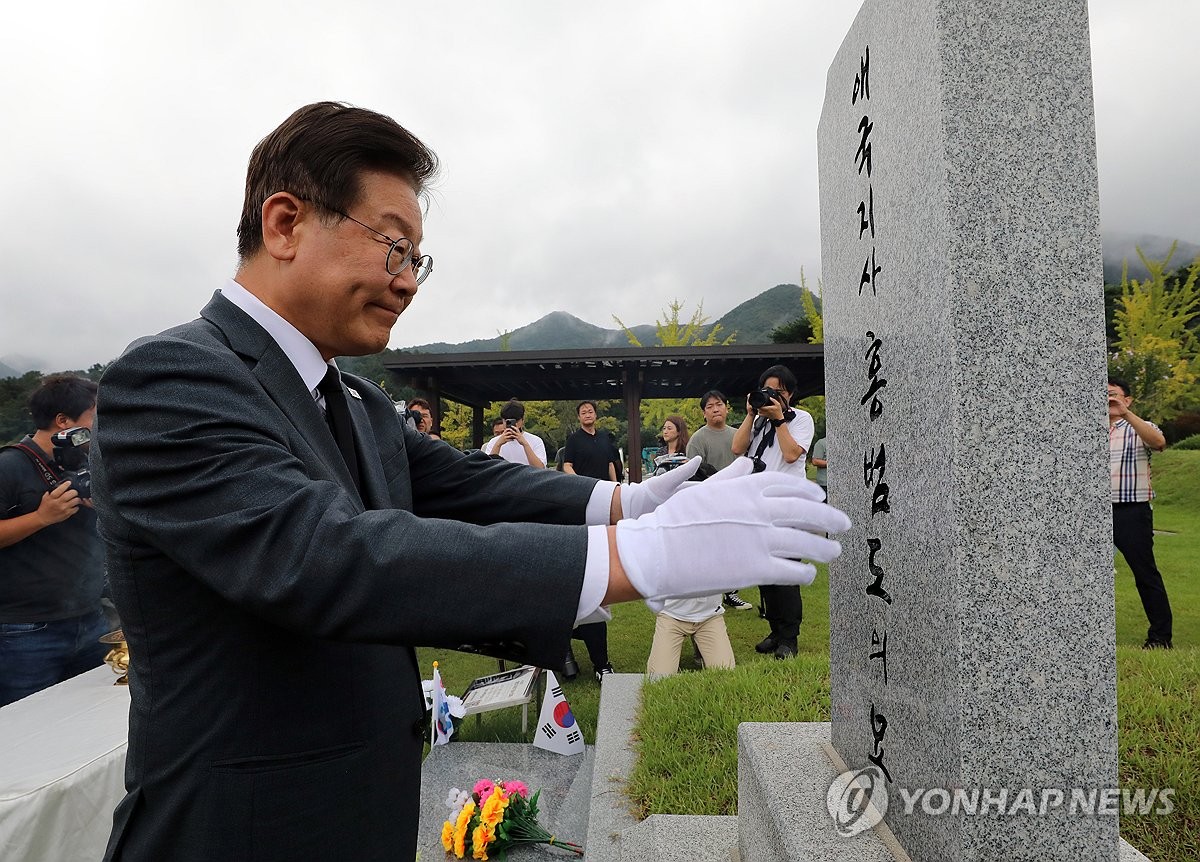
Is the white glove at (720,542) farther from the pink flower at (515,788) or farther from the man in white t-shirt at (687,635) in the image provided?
the man in white t-shirt at (687,635)

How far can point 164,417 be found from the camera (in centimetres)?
97

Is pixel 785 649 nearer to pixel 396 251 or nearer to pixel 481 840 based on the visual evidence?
pixel 481 840

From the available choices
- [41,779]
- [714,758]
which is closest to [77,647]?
[41,779]

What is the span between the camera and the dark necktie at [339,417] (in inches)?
54.2

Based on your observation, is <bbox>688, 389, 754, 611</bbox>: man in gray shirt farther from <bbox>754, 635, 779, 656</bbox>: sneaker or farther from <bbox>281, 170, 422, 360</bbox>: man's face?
<bbox>281, 170, 422, 360</bbox>: man's face

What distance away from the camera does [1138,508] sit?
507cm

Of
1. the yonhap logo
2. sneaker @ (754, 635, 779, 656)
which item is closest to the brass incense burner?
the yonhap logo

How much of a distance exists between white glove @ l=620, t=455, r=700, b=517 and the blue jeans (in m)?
3.34

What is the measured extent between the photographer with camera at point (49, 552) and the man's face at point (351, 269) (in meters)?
2.78

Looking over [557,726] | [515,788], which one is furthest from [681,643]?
[515,788]

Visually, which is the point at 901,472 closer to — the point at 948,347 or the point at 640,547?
the point at 948,347

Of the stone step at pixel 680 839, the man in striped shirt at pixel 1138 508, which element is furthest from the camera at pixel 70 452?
the man in striped shirt at pixel 1138 508

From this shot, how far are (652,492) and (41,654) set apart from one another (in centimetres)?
349

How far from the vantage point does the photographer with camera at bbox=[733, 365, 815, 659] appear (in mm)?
4422
